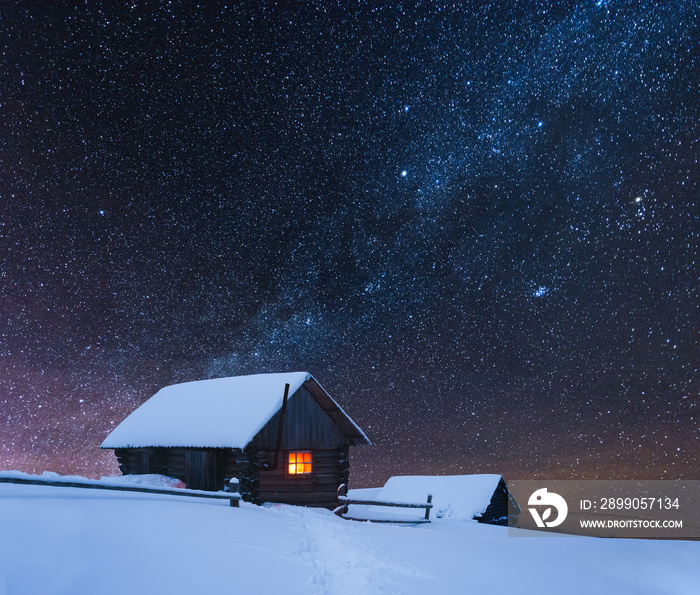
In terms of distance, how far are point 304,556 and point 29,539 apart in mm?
3732

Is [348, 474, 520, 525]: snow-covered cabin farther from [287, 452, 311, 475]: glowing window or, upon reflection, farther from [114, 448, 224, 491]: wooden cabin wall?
[114, 448, 224, 491]: wooden cabin wall

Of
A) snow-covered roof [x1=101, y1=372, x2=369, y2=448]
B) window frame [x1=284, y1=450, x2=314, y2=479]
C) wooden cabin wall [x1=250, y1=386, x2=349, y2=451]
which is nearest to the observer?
snow-covered roof [x1=101, y1=372, x2=369, y2=448]

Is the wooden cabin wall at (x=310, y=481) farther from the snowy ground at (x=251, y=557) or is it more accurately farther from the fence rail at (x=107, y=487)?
the fence rail at (x=107, y=487)

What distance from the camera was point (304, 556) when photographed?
6.96 m

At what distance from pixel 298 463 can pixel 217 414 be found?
3.67 metres

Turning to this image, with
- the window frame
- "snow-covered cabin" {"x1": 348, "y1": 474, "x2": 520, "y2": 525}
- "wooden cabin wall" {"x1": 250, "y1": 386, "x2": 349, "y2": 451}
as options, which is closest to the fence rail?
"wooden cabin wall" {"x1": 250, "y1": 386, "x2": 349, "y2": 451}

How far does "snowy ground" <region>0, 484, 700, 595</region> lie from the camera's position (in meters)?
4.32

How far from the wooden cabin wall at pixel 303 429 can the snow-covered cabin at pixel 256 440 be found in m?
0.04

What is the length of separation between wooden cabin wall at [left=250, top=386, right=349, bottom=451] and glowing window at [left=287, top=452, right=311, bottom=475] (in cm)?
36

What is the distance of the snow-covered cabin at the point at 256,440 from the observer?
1625cm

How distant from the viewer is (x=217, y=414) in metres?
17.6

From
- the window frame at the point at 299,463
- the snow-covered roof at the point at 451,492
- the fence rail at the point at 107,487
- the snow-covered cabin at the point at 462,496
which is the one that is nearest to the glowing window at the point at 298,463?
the window frame at the point at 299,463

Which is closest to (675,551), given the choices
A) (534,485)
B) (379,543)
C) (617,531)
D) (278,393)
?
(379,543)

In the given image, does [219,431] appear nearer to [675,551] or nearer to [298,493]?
[298,493]
